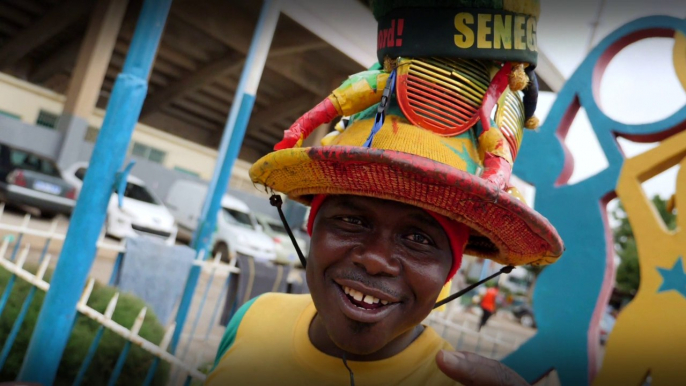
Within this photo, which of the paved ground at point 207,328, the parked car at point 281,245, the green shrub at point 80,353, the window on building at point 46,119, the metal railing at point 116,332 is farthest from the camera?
the window on building at point 46,119

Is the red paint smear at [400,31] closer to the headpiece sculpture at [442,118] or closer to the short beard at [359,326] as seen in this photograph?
the headpiece sculpture at [442,118]

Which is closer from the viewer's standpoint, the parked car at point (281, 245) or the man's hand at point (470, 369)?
the man's hand at point (470, 369)

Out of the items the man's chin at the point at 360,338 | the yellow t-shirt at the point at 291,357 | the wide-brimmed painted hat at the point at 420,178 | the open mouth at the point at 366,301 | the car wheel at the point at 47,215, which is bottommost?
the car wheel at the point at 47,215

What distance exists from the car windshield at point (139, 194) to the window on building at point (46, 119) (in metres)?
8.59

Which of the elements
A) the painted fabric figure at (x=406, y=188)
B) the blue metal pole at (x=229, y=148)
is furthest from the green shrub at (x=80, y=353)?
the painted fabric figure at (x=406, y=188)

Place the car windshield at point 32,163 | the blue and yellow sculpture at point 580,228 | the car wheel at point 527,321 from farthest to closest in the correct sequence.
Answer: the car wheel at point 527,321 < the car windshield at point 32,163 < the blue and yellow sculpture at point 580,228

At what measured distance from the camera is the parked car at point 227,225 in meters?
11.4

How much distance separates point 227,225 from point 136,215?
7.32ft

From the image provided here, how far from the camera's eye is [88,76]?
13039mm

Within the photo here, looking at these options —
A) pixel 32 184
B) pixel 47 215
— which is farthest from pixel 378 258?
pixel 47 215

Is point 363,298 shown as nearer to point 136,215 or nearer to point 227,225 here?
point 136,215

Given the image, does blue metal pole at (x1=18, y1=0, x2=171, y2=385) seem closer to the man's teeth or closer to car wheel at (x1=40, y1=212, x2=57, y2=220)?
the man's teeth

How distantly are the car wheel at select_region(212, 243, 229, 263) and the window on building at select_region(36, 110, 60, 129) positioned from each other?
9601 mm

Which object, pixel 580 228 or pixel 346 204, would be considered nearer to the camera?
pixel 346 204
